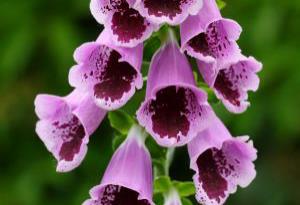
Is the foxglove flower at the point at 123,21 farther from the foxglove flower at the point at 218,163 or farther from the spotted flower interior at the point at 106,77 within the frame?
the foxglove flower at the point at 218,163

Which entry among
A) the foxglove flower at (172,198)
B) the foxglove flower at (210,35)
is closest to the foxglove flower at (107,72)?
the foxglove flower at (210,35)

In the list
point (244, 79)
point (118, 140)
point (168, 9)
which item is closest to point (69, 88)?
point (118, 140)

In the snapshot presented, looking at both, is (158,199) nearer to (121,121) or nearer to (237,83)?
(121,121)

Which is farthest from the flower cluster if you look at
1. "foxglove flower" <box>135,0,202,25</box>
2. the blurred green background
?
the blurred green background

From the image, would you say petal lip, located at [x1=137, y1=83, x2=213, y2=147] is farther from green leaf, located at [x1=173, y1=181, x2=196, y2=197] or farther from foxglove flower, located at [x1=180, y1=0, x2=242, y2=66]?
green leaf, located at [x1=173, y1=181, x2=196, y2=197]

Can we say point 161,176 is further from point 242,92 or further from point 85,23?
point 85,23
